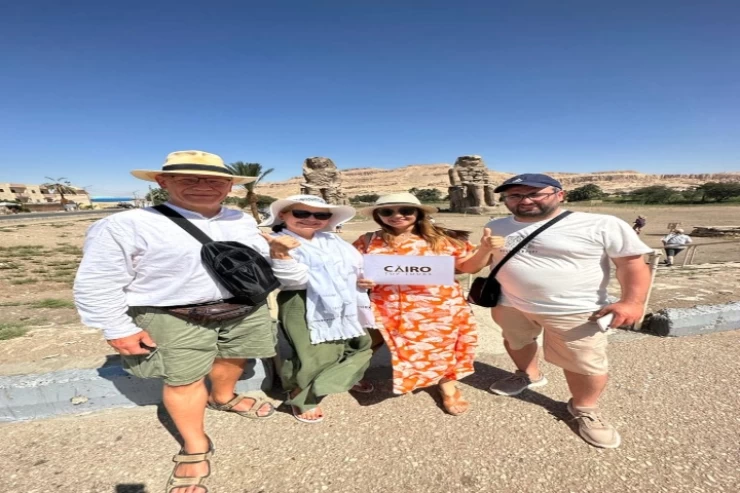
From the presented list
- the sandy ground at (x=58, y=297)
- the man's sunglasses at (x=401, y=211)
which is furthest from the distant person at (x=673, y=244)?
the man's sunglasses at (x=401, y=211)

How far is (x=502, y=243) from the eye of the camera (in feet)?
6.97

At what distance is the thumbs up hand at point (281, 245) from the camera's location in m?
1.93

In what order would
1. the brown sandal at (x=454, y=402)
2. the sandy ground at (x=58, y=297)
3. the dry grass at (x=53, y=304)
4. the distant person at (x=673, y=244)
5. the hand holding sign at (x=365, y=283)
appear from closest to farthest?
the hand holding sign at (x=365, y=283) → the brown sandal at (x=454, y=402) → the sandy ground at (x=58, y=297) → the dry grass at (x=53, y=304) → the distant person at (x=673, y=244)

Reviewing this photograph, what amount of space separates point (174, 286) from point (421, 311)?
1543 mm

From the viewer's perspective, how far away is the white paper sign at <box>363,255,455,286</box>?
225 centimetres

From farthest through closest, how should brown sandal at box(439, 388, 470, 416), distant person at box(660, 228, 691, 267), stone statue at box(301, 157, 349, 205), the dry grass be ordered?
stone statue at box(301, 157, 349, 205) < distant person at box(660, 228, 691, 267) < the dry grass < brown sandal at box(439, 388, 470, 416)

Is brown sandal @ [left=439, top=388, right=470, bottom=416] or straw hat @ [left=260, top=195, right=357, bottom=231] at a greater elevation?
straw hat @ [left=260, top=195, right=357, bottom=231]

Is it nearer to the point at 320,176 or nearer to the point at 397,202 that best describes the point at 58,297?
the point at 397,202

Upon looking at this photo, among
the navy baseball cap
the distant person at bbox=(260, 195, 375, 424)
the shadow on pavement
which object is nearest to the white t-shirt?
the navy baseball cap

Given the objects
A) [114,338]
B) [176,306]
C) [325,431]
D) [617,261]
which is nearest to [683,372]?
[617,261]

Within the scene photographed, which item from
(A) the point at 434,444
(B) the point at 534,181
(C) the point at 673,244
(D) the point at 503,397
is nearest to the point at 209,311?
(A) the point at 434,444

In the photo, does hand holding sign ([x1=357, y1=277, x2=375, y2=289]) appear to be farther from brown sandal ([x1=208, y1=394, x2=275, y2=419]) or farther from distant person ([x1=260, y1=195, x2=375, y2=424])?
brown sandal ([x1=208, y1=394, x2=275, y2=419])

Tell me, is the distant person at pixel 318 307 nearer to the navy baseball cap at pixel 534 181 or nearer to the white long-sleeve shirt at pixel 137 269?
the white long-sleeve shirt at pixel 137 269

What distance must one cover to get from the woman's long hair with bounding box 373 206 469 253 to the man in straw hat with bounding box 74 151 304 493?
738 millimetres
